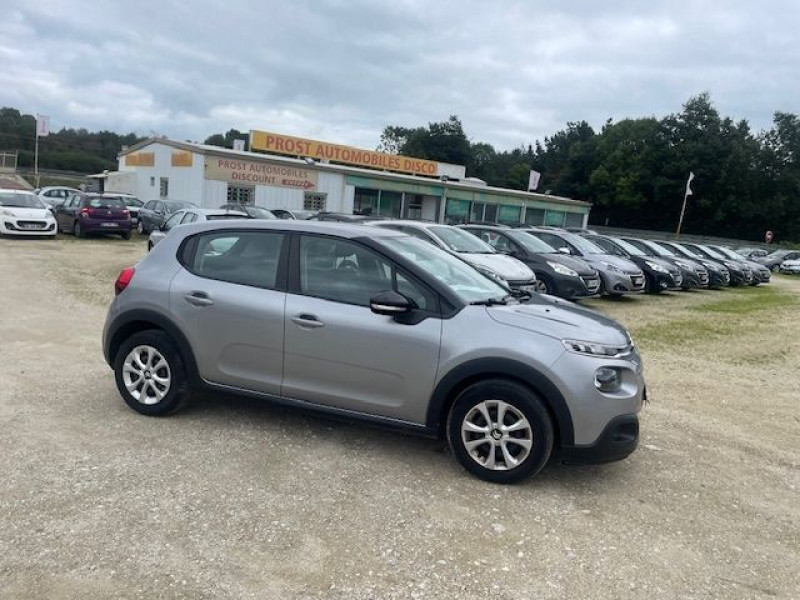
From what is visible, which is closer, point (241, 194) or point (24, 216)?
point (24, 216)

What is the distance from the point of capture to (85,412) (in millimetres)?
5113

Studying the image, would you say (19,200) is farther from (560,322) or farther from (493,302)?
(560,322)

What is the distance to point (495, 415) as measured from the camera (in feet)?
13.5

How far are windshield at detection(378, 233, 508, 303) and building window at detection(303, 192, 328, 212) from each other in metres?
29.2

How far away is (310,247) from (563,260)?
30.8 ft

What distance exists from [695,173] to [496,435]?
229 ft

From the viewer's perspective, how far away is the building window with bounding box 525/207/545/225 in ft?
159

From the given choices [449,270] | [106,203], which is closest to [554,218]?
[106,203]

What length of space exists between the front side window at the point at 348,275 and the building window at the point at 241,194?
88.6 feet

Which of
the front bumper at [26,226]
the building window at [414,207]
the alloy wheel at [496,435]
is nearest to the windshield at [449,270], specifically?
the alloy wheel at [496,435]

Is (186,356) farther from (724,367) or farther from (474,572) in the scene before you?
(724,367)

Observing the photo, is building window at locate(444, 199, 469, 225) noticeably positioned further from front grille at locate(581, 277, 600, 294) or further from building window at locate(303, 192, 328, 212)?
front grille at locate(581, 277, 600, 294)

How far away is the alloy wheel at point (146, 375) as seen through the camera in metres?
5.02

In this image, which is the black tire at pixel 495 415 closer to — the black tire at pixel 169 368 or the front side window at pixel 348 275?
the front side window at pixel 348 275
